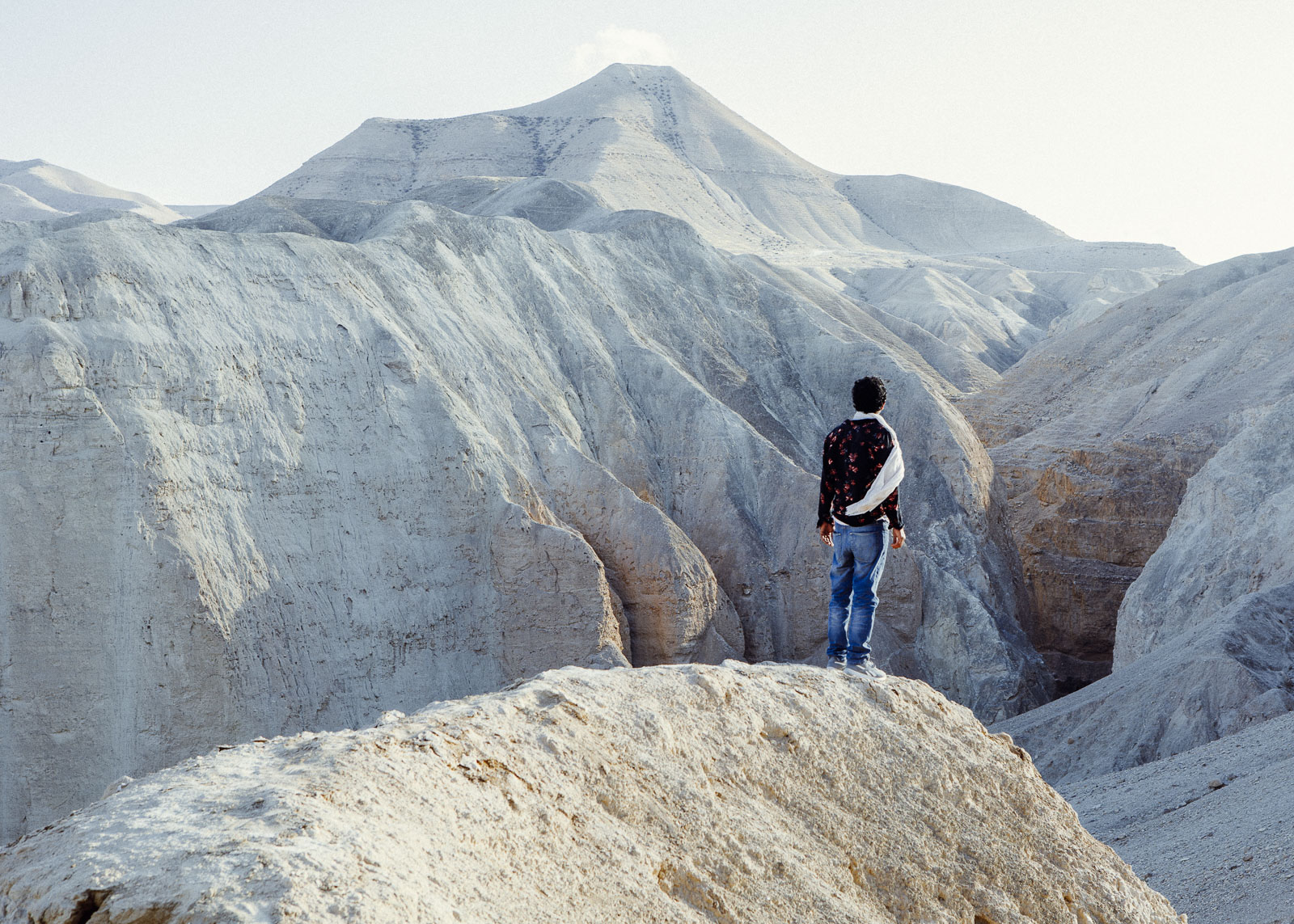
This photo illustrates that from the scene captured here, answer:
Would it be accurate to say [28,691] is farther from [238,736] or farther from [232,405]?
[232,405]

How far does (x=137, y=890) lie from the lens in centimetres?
324

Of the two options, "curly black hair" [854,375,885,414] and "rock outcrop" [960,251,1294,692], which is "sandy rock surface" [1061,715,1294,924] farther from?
"rock outcrop" [960,251,1294,692]

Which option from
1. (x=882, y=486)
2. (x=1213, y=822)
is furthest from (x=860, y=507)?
(x=1213, y=822)

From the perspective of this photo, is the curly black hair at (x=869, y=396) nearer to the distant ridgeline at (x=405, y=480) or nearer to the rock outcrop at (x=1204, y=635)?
the distant ridgeline at (x=405, y=480)

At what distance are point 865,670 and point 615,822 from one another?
2.52 meters

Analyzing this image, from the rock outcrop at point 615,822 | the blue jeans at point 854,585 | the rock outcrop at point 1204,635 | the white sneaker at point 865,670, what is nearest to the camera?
the rock outcrop at point 615,822

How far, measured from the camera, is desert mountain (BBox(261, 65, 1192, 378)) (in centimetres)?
5291

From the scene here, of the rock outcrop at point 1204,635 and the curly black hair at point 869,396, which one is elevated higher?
the curly black hair at point 869,396

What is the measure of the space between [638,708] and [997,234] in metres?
90.4

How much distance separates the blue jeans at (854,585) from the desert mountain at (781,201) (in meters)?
32.1

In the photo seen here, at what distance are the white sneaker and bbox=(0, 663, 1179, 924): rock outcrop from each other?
4.4 inches

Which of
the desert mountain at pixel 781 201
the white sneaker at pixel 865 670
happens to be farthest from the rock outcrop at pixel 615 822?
the desert mountain at pixel 781 201

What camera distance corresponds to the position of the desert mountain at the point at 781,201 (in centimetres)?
5291

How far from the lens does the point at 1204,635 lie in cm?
1489
